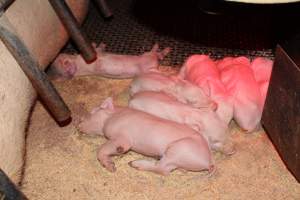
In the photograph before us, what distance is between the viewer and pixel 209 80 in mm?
1527

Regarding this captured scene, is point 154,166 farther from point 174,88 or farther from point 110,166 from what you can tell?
point 174,88

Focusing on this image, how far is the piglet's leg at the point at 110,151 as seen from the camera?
4.46 ft

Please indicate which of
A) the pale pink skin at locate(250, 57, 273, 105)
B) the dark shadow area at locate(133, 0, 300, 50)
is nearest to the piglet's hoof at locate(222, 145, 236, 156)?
the pale pink skin at locate(250, 57, 273, 105)

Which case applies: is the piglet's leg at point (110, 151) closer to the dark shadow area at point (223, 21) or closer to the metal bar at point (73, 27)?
the metal bar at point (73, 27)

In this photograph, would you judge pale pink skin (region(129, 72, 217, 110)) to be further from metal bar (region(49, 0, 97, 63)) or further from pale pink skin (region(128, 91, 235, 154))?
metal bar (region(49, 0, 97, 63))

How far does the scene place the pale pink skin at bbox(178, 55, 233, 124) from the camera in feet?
4.75

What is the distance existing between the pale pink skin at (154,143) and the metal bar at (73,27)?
1.24ft

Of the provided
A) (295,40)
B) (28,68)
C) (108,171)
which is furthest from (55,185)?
(295,40)

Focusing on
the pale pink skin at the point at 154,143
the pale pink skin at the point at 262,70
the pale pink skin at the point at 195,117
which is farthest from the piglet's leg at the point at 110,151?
the pale pink skin at the point at 262,70

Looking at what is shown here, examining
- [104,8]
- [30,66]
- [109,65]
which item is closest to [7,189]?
[30,66]

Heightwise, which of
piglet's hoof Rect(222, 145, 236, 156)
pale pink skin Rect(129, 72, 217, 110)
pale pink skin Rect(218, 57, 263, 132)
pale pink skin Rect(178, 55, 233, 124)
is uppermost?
pale pink skin Rect(129, 72, 217, 110)

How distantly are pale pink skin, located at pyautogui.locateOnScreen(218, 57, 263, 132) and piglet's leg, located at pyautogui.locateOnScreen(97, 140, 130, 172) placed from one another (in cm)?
41

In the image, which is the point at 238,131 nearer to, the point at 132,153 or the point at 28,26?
the point at 132,153

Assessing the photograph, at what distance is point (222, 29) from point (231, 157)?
2.72 feet
